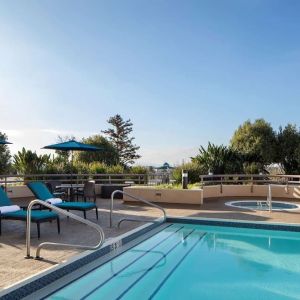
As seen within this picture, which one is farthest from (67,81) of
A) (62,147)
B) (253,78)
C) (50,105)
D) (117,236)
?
(117,236)

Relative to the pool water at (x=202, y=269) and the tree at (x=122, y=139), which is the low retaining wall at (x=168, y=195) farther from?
the tree at (x=122, y=139)

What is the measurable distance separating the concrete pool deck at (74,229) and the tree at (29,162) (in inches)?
115

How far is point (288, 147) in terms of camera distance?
28.3m

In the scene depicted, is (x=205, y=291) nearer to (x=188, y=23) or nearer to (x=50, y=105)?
(x=188, y=23)

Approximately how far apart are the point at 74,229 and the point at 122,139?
4449cm

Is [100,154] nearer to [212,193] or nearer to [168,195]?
[212,193]

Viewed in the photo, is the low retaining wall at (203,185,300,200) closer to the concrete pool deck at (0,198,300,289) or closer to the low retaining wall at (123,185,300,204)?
the low retaining wall at (123,185,300,204)

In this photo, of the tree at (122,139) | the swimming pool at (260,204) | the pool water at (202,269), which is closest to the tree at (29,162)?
the swimming pool at (260,204)

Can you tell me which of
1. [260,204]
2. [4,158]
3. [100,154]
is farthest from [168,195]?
[100,154]

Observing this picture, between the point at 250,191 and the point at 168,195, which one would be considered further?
the point at 250,191

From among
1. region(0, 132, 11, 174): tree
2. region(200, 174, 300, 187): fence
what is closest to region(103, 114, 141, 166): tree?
region(0, 132, 11, 174): tree

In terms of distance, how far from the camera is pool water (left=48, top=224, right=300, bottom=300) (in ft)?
16.1

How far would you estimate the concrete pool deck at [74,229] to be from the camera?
16.2 feet

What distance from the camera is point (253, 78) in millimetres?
19125
